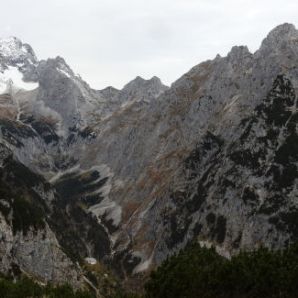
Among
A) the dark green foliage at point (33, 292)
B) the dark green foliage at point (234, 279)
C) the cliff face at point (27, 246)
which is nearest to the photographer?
the dark green foliage at point (234, 279)

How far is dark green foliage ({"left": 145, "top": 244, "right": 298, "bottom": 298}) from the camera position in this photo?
103438mm

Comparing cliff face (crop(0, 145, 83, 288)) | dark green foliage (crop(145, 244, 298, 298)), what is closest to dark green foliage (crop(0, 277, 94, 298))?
dark green foliage (crop(145, 244, 298, 298))

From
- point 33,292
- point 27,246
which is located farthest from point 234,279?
point 27,246

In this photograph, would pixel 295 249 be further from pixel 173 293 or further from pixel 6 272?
pixel 6 272

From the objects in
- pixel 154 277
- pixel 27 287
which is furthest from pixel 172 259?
pixel 27 287

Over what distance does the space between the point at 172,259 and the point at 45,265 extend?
81.8 m

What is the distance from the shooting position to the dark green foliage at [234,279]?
10344 cm

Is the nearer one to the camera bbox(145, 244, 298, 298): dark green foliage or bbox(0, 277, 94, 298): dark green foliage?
bbox(145, 244, 298, 298): dark green foliage

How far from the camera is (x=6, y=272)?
533ft

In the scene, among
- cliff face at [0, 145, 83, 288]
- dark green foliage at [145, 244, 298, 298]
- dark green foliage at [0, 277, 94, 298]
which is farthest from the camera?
cliff face at [0, 145, 83, 288]


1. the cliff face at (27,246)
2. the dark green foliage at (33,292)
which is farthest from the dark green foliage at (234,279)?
the cliff face at (27,246)

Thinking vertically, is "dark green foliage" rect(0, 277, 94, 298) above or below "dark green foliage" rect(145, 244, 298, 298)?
below

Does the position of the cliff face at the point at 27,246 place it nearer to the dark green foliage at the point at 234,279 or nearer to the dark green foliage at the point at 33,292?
the dark green foliage at the point at 33,292

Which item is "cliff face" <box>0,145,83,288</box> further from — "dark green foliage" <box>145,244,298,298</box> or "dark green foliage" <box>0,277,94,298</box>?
"dark green foliage" <box>145,244,298,298</box>
